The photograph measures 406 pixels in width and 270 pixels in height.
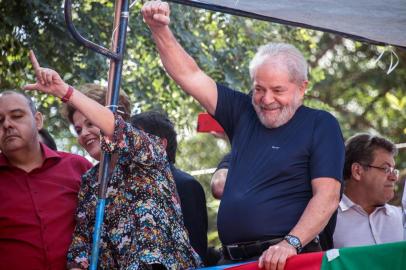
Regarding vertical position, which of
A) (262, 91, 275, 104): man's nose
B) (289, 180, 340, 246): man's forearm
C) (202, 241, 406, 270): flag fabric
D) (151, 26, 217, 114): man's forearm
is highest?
(151, 26, 217, 114): man's forearm

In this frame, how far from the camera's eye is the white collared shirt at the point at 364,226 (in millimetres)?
5605

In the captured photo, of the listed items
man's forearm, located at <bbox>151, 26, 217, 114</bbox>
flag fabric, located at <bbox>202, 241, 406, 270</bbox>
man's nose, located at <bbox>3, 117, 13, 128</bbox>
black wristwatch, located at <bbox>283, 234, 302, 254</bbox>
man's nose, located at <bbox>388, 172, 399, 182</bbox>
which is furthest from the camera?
man's nose, located at <bbox>388, 172, 399, 182</bbox>

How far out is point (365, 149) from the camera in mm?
5844

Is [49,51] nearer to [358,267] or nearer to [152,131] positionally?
[152,131]

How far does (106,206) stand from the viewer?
4691 millimetres

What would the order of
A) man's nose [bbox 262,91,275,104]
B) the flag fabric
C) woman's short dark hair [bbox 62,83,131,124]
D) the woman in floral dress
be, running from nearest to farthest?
the flag fabric
the woman in floral dress
man's nose [bbox 262,91,275,104]
woman's short dark hair [bbox 62,83,131,124]

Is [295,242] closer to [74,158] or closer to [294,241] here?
[294,241]

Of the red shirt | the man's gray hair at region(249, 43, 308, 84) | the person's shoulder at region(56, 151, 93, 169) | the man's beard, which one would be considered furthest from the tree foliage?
the man's beard

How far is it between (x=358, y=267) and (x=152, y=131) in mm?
1765

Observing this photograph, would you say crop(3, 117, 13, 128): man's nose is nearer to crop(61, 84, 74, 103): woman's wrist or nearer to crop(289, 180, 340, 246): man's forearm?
crop(61, 84, 74, 103): woman's wrist

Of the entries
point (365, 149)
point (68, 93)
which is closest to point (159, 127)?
point (68, 93)

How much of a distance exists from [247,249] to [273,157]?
465mm

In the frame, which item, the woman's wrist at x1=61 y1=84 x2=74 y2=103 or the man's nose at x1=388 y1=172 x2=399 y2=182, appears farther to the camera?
the man's nose at x1=388 y1=172 x2=399 y2=182

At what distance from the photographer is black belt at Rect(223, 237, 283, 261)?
14.6ft
